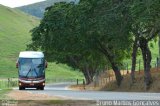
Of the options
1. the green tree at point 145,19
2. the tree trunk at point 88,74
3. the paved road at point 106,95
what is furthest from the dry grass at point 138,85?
the tree trunk at point 88,74

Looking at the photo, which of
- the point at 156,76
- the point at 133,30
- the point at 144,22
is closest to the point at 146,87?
the point at 156,76

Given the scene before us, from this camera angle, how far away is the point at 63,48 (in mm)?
60875

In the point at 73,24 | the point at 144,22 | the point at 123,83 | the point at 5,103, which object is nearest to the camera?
the point at 5,103

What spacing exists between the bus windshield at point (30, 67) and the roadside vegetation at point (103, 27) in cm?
358

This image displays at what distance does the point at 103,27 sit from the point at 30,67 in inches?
431

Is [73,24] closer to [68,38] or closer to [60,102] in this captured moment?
[68,38]

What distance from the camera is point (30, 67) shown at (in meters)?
54.6

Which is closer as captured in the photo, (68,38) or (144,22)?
(144,22)

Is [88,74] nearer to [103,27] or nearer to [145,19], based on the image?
[103,27]

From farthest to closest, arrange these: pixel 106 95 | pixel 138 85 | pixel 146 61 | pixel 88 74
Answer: pixel 88 74 → pixel 138 85 → pixel 146 61 → pixel 106 95

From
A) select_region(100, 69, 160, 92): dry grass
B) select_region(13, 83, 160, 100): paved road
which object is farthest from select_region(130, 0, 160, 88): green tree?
select_region(13, 83, 160, 100): paved road

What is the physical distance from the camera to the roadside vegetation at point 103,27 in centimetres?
4370

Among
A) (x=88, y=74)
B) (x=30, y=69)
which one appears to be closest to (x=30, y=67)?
(x=30, y=69)

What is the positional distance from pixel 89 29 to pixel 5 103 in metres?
31.1
